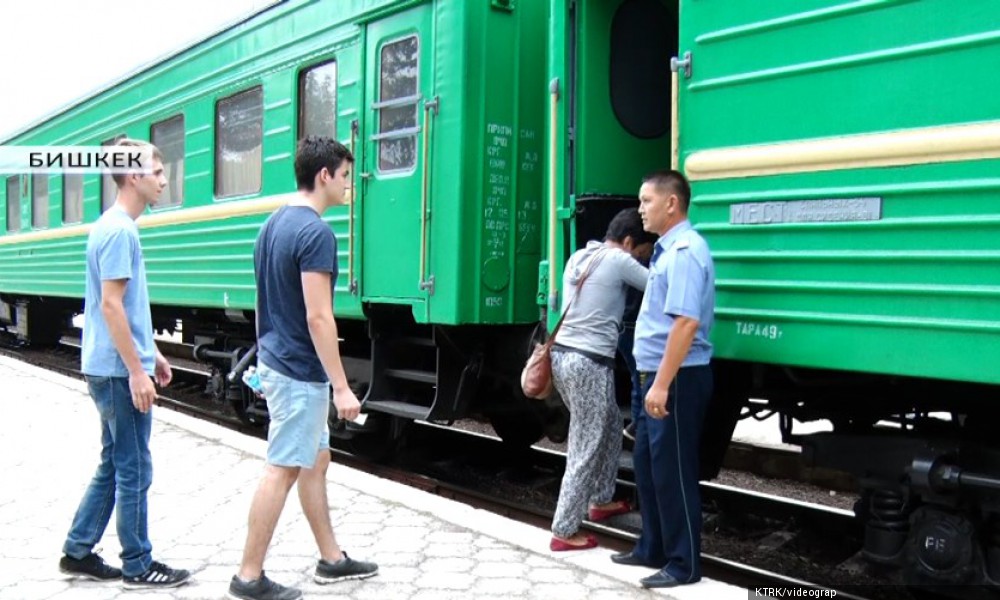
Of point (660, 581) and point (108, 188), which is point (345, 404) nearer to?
point (660, 581)

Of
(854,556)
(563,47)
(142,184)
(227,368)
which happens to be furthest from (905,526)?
(227,368)

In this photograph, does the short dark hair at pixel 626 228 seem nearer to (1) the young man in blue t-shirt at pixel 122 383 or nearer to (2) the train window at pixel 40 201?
(1) the young man in blue t-shirt at pixel 122 383

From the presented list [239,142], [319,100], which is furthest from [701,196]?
[239,142]

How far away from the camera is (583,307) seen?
4.26 m

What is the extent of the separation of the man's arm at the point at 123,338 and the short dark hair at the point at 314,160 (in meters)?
0.80

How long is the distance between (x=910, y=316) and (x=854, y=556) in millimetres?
1753

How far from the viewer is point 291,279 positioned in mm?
3424

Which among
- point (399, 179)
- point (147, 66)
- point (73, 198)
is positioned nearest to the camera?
point (399, 179)

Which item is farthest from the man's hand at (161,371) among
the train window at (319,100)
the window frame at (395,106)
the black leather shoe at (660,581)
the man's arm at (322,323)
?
the train window at (319,100)

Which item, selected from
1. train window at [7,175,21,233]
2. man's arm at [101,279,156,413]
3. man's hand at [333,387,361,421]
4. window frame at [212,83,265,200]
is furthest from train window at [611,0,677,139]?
train window at [7,175,21,233]

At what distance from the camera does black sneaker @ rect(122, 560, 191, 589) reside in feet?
12.1

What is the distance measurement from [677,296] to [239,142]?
5.41 meters

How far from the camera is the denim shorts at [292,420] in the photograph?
343 centimetres

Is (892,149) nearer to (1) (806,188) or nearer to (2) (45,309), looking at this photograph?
(1) (806,188)
